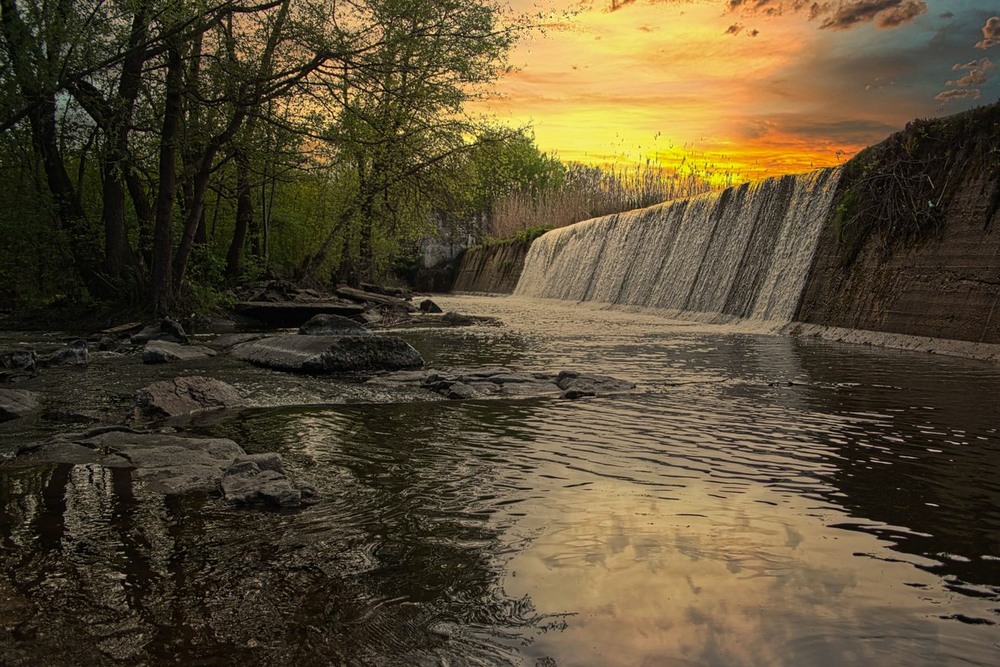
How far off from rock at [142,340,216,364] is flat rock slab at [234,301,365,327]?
484 centimetres

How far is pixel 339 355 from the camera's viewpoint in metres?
7.96

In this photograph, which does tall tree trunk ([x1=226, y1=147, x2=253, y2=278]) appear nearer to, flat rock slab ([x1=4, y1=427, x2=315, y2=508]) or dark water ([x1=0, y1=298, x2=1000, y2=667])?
flat rock slab ([x1=4, y1=427, x2=315, y2=508])

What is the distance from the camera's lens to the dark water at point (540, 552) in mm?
2035

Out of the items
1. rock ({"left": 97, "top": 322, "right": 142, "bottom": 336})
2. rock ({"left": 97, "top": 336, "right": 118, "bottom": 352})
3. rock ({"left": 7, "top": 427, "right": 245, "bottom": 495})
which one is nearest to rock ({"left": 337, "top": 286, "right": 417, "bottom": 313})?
rock ({"left": 97, "top": 322, "right": 142, "bottom": 336})

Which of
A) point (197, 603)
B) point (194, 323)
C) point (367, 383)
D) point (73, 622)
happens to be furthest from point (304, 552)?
point (194, 323)

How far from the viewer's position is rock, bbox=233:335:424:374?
25.9 ft

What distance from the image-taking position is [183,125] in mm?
11547

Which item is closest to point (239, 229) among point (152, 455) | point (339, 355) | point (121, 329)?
point (121, 329)

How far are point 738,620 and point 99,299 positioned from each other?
13.7 metres

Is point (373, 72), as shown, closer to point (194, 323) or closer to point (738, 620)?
point (194, 323)

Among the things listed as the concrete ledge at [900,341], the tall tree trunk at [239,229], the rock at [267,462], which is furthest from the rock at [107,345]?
the concrete ledge at [900,341]

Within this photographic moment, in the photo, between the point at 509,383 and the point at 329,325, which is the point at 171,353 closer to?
the point at 329,325

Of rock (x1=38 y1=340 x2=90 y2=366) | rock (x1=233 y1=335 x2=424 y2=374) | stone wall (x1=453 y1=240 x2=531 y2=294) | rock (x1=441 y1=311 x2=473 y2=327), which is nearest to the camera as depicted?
rock (x1=233 y1=335 x2=424 y2=374)

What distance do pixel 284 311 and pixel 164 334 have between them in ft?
12.1
